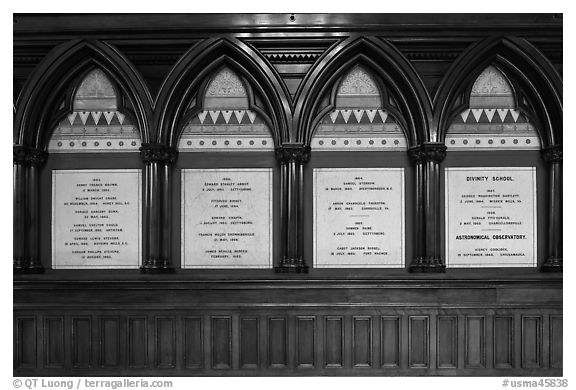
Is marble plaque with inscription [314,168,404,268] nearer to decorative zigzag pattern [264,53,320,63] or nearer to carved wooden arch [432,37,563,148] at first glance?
carved wooden arch [432,37,563,148]

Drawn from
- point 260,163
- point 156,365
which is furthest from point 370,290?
point 156,365

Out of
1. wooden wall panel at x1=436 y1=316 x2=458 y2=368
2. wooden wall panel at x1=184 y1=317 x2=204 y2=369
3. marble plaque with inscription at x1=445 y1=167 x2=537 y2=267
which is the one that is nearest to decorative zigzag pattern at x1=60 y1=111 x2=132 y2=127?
wooden wall panel at x1=184 y1=317 x2=204 y2=369

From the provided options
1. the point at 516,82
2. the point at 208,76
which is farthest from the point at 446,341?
the point at 208,76

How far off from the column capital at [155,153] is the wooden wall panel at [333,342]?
2555 mm

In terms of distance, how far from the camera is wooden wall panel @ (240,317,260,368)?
17.8 ft

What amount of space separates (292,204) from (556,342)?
10.6ft

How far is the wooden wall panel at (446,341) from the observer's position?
5383 millimetres

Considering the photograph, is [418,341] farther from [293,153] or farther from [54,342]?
[54,342]

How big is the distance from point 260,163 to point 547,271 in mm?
3423

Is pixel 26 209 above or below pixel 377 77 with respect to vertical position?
below

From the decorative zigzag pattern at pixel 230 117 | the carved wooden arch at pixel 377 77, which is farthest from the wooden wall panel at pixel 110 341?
the carved wooden arch at pixel 377 77

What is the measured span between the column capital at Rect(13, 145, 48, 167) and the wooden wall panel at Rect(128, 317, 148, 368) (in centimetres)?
208

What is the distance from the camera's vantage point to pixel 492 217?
18.4 ft

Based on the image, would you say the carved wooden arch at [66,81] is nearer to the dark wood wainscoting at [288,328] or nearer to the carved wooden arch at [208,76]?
the carved wooden arch at [208,76]
